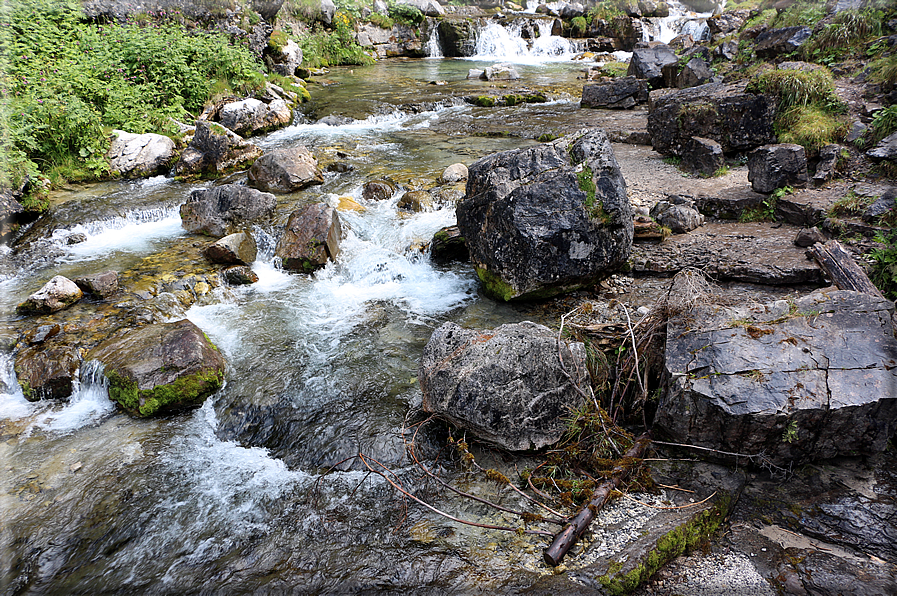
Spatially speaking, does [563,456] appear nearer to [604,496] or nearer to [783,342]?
[604,496]

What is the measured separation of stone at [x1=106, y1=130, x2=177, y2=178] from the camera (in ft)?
32.8

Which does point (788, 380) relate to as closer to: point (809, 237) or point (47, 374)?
point (809, 237)

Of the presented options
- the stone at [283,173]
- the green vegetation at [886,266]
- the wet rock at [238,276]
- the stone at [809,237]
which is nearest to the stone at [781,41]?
the stone at [809,237]

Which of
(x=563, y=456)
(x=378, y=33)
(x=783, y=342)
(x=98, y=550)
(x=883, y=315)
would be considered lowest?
(x=98, y=550)

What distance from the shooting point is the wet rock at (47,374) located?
196 inches

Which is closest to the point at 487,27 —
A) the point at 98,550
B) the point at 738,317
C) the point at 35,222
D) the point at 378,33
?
the point at 378,33

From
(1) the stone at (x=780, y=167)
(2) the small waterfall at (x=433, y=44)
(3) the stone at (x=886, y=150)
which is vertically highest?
(2) the small waterfall at (x=433, y=44)

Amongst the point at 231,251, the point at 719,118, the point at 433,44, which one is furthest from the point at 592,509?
the point at 433,44

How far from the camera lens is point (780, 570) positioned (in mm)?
2598

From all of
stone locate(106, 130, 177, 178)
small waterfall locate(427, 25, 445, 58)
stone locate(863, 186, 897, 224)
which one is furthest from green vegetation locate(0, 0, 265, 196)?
small waterfall locate(427, 25, 445, 58)

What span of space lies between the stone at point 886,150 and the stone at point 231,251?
9.26m

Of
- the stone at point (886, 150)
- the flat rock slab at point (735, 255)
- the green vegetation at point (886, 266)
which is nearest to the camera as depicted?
the green vegetation at point (886, 266)

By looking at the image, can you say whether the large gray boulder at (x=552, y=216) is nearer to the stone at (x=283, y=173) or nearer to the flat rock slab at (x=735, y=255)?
the flat rock slab at (x=735, y=255)

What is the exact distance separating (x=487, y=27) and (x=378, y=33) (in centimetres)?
578
